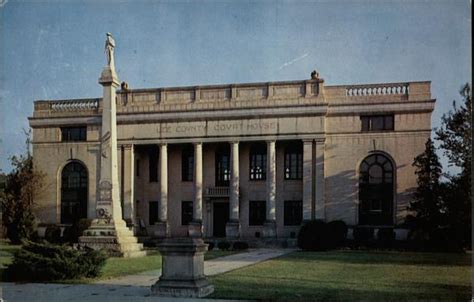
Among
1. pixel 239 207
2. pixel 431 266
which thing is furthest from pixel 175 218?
pixel 431 266

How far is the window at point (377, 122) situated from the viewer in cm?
3716

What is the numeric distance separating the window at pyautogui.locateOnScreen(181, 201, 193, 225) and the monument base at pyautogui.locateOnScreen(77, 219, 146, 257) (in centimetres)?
1373

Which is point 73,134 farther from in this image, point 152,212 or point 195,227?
point 195,227

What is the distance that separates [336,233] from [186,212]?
1199cm

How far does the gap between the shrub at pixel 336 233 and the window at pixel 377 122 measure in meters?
6.50

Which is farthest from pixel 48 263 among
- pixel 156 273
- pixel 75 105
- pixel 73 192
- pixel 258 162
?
pixel 75 105

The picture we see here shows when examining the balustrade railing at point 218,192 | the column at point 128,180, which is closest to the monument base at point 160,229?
the column at point 128,180

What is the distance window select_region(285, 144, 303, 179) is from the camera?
39.6 m

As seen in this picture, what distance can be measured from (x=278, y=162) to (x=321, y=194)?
4.07 meters

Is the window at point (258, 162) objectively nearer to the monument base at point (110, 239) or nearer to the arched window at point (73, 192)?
the arched window at point (73, 192)

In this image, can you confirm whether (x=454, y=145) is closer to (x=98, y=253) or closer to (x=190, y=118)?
(x=98, y=253)

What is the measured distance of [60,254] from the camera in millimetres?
17250

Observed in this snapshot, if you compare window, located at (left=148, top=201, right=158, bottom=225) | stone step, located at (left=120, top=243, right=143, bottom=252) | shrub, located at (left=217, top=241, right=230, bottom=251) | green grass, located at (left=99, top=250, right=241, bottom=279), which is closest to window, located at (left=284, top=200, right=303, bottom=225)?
shrub, located at (left=217, top=241, right=230, bottom=251)

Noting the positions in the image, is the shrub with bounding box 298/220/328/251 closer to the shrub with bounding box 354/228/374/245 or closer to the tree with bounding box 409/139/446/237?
the shrub with bounding box 354/228/374/245
